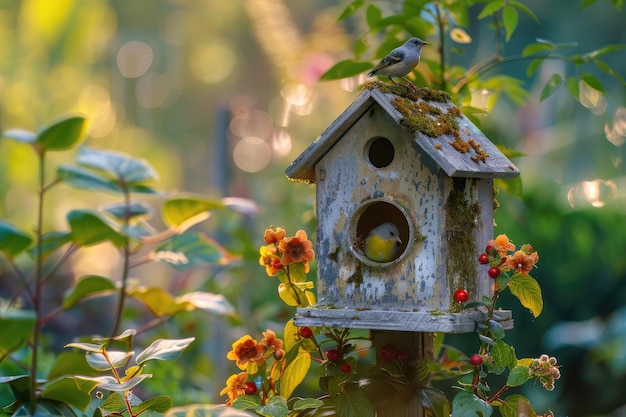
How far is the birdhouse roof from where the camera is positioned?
1974mm

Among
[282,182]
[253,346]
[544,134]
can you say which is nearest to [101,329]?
[282,182]

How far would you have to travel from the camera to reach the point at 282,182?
555cm

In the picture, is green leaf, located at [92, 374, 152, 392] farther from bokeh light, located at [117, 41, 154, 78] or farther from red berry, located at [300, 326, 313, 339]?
bokeh light, located at [117, 41, 154, 78]

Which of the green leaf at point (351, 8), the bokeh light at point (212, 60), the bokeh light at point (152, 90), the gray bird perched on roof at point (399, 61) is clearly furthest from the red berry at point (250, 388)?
the bokeh light at point (152, 90)

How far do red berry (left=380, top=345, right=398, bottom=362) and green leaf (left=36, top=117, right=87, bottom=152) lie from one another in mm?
1012

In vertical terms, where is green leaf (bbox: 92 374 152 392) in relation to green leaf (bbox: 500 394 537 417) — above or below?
above

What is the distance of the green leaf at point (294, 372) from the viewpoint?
2164 millimetres

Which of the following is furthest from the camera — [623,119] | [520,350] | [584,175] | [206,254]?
[584,175]

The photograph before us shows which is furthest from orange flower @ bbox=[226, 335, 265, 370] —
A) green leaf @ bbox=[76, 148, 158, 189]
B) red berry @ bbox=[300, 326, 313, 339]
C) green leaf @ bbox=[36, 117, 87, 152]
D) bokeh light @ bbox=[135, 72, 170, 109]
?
bokeh light @ bbox=[135, 72, 170, 109]

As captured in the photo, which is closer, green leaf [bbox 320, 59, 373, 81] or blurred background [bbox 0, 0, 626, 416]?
green leaf [bbox 320, 59, 373, 81]

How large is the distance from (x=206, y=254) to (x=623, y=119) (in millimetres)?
2443

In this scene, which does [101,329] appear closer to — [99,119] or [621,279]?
[621,279]

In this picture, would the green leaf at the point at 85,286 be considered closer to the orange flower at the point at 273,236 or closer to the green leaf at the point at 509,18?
the orange flower at the point at 273,236

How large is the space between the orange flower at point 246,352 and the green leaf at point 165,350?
162 mm
